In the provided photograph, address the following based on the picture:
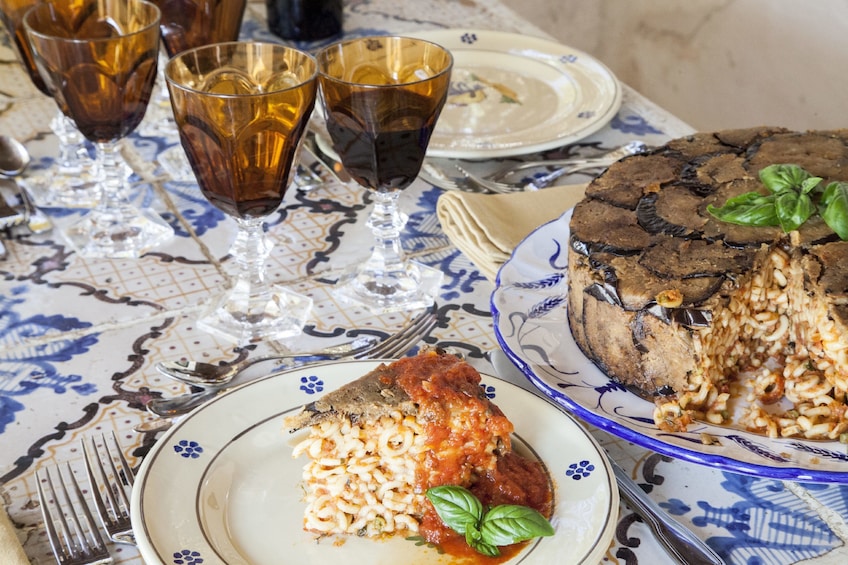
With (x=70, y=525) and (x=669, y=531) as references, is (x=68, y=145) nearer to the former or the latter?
(x=70, y=525)

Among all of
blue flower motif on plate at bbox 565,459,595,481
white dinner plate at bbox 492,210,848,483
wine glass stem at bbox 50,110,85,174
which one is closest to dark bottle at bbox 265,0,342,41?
wine glass stem at bbox 50,110,85,174

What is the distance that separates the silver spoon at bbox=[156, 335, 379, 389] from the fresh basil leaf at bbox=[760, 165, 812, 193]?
71cm

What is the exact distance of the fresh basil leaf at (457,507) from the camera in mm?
1057

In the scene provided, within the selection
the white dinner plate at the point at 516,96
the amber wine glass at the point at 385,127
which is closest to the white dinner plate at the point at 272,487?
the amber wine glass at the point at 385,127

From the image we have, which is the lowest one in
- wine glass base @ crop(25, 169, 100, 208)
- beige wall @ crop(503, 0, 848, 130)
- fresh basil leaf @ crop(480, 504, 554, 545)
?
beige wall @ crop(503, 0, 848, 130)

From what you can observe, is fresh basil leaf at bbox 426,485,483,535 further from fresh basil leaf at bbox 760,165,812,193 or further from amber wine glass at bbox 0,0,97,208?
amber wine glass at bbox 0,0,97,208

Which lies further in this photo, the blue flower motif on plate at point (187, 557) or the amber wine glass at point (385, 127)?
the amber wine glass at point (385, 127)

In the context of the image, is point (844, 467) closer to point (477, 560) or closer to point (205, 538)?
point (477, 560)

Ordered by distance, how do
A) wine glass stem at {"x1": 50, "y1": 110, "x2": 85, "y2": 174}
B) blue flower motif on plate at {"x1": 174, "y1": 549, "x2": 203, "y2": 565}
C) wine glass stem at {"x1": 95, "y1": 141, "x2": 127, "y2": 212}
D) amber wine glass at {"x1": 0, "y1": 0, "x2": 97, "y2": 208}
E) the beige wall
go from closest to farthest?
blue flower motif on plate at {"x1": 174, "y1": 549, "x2": 203, "y2": 565} → wine glass stem at {"x1": 95, "y1": 141, "x2": 127, "y2": 212} → amber wine glass at {"x1": 0, "y1": 0, "x2": 97, "y2": 208} → wine glass stem at {"x1": 50, "y1": 110, "x2": 85, "y2": 174} → the beige wall

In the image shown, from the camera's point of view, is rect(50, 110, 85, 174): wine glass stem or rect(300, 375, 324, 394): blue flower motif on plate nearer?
rect(300, 375, 324, 394): blue flower motif on plate

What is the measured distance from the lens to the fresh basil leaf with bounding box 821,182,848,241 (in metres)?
1.42

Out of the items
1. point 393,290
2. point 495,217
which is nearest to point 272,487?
point 393,290

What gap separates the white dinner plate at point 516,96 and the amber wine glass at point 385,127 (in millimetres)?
390

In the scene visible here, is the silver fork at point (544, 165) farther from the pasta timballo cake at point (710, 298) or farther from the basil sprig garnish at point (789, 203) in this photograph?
the basil sprig garnish at point (789, 203)
